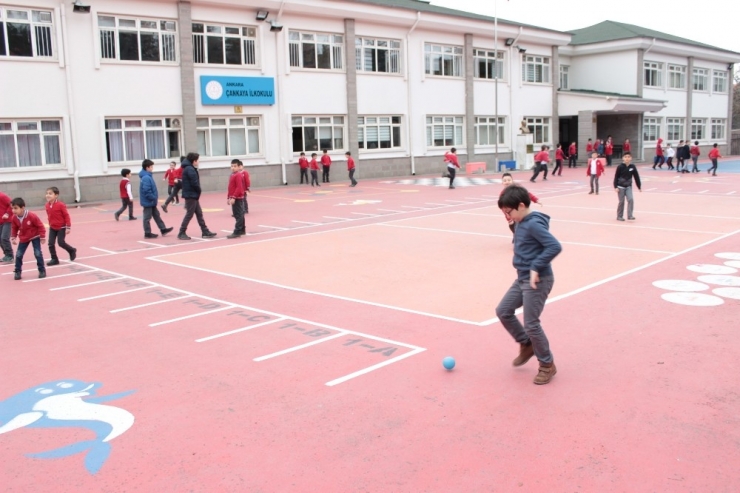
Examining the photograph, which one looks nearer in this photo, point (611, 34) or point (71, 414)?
point (71, 414)

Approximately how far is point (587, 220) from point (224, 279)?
10.1 metres

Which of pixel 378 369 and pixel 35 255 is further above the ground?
pixel 35 255

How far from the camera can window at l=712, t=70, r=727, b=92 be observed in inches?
2239

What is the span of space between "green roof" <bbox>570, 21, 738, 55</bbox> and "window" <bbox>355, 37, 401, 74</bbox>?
18957mm

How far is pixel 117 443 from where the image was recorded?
496 cm

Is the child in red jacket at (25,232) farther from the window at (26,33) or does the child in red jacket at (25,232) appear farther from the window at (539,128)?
the window at (539,128)

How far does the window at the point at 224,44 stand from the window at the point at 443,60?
1078 cm

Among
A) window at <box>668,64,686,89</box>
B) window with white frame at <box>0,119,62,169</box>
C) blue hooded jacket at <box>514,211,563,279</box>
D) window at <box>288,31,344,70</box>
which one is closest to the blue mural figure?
blue hooded jacket at <box>514,211,563,279</box>

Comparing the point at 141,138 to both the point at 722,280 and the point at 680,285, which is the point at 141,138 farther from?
the point at 722,280

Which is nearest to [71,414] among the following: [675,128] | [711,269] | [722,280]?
[722,280]

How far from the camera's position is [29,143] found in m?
25.2

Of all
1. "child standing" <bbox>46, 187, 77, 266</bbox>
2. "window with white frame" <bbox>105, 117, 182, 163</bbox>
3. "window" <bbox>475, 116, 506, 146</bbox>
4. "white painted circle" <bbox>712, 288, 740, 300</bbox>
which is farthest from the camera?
"window" <bbox>475, 116, 506, 146</bbox>

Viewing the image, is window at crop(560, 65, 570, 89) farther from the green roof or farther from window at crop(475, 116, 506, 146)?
window at crop(475, 116, 506, 146)

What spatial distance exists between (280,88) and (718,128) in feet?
141
